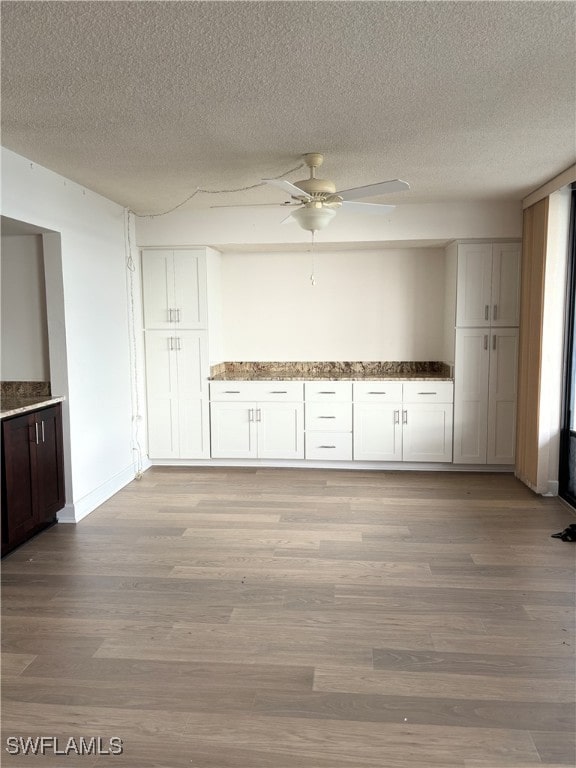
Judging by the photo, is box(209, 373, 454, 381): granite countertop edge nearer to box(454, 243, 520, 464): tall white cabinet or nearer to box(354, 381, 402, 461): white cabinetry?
box(354, 381, 402, 461): white cabinetry

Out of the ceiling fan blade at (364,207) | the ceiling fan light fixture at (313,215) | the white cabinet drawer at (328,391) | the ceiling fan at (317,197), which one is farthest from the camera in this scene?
the white cabinet drawer at (328,391)

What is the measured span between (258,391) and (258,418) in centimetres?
27

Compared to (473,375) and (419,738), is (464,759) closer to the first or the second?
(419,738)

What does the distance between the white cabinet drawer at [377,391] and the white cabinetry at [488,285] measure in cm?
84

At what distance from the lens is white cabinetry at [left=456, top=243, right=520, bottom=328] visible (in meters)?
5.02

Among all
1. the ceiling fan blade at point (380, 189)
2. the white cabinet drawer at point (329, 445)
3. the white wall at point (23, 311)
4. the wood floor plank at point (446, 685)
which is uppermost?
the ceiling fan blade at point (380, 189)

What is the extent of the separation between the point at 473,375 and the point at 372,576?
2647 mm

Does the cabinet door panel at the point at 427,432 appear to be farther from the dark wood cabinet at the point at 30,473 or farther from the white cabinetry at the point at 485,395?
the dark wood cabinet at the point at 30,473

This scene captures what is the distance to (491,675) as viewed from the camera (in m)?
2.23

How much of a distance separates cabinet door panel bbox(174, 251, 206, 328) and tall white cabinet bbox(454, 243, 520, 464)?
2.43m

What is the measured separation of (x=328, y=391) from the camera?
529 cm

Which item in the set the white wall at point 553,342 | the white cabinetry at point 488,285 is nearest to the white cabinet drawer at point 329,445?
the white cabinetry at point 488,285

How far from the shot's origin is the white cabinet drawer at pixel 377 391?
17.1 feet

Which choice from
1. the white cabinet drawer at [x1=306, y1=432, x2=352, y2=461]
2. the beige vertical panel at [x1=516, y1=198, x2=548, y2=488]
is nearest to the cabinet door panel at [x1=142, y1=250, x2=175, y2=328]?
the white cabinet drawer at [x1=306, y1=432, x2=352, y2=461]
